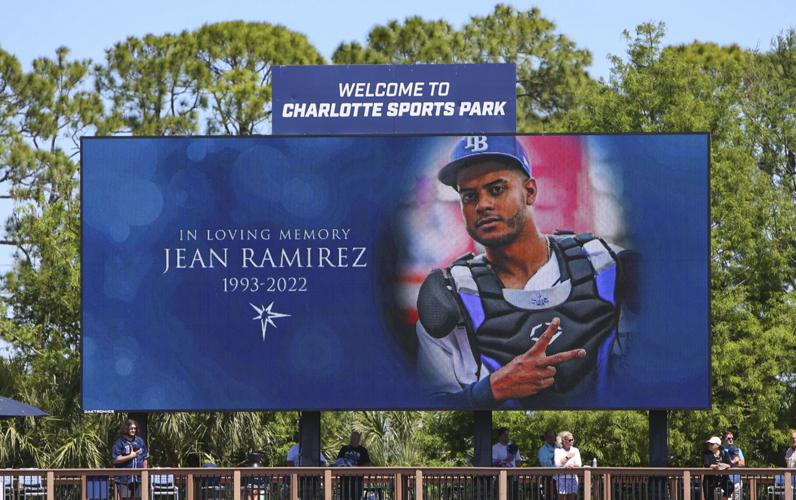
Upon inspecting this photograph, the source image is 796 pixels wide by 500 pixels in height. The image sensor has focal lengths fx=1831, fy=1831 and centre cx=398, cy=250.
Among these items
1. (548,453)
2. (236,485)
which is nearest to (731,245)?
(548,453)

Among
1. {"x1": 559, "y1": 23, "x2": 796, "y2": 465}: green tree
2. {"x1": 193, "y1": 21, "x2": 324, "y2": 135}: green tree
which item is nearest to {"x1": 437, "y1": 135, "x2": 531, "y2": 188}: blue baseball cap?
{"x1": 559, "y1": 23, "x2": 796, "y2": 465}: green tree

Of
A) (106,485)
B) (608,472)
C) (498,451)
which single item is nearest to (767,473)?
(608,472)

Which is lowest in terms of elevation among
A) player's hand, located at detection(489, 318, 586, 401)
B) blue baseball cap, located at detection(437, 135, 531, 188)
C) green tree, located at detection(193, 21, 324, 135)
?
player's hand, located at detection(489, 318, 586, 401)

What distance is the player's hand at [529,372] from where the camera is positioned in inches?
1064

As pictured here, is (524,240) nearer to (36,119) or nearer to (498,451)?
(498,451)

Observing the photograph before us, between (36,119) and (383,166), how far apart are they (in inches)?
1030

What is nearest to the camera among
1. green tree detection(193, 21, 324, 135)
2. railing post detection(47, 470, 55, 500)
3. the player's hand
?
railing post detection(47, 470, 55, 500)

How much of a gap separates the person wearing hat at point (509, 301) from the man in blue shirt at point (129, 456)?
4256mm

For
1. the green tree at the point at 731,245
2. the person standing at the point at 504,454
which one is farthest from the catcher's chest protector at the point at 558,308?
the green tree at the point at 731,245

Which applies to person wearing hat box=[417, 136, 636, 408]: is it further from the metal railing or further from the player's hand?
the metal railing

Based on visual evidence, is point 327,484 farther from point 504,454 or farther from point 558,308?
point 558,308

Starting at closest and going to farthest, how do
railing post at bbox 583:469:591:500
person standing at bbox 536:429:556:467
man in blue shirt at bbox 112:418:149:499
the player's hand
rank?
railing post at bbox 583:469:591:500 → man in blue shirt at bbox 112:418:149:499 → person standing at bbox 536:429:556:467 → the player's hand

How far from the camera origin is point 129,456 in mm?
25891

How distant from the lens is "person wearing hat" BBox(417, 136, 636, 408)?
88.8ft
